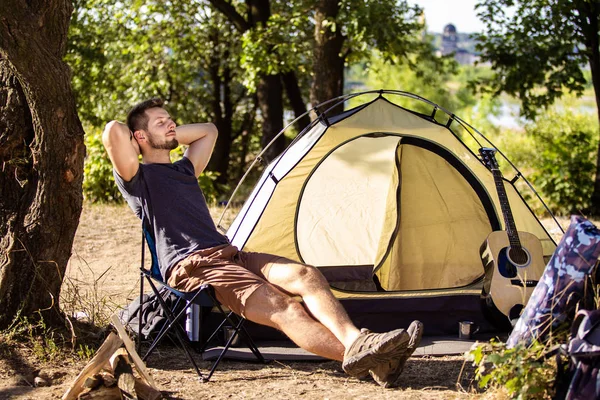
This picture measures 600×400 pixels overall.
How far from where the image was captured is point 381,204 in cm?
542

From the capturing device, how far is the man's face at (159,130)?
4078 millimetres

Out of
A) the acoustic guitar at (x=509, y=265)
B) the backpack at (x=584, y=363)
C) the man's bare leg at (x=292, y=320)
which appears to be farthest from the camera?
the acoustic guitar at (x=509, y=265)

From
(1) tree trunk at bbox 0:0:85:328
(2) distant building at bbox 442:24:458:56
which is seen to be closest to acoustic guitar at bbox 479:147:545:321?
(1) tree trunk at bbox 0:0:85:328

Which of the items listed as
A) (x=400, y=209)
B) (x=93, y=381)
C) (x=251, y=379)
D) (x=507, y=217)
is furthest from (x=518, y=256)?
(x=93, y=381)

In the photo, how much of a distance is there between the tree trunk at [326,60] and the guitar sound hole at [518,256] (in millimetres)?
5592

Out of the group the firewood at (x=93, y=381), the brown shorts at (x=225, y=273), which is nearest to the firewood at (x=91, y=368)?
the firewood at (x=93, y=381)

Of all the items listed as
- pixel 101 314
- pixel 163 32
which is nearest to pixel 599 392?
pixel 101 314

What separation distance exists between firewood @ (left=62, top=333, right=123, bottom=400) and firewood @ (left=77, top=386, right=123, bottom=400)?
4cm

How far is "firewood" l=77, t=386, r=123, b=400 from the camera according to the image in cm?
330

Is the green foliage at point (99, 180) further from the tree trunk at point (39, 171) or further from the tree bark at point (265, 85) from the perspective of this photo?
the tree trunk at point (39, 171)

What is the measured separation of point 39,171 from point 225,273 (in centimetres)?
109

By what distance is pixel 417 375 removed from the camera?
151 inches

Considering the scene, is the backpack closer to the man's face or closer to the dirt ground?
the dirt ground

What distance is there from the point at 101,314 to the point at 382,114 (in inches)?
81.5
